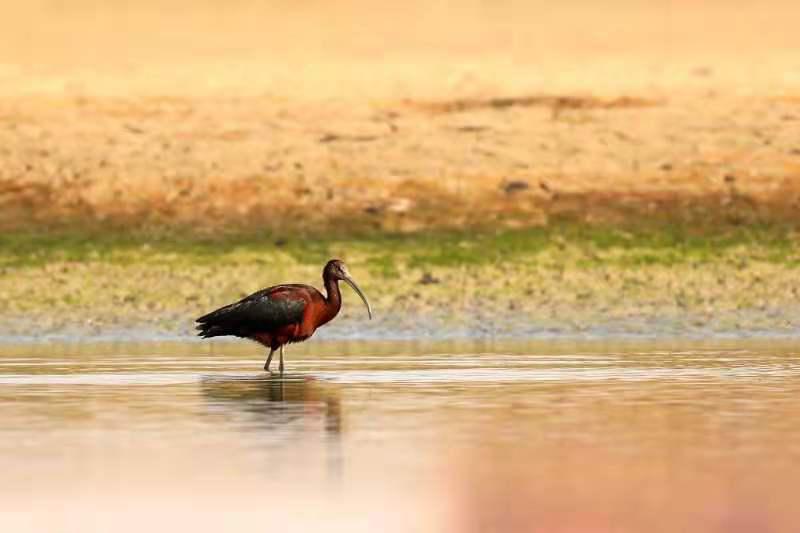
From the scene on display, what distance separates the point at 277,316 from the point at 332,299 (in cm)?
59

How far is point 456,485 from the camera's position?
11688 mm

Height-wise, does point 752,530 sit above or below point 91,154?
below

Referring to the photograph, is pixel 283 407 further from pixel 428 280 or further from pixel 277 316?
pixel 428 280

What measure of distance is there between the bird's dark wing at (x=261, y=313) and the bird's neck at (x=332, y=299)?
0.26m

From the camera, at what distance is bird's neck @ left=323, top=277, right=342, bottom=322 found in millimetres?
19906

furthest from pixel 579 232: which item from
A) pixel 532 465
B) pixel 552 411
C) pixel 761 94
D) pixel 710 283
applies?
pixel 532 465

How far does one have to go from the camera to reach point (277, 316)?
1959 centimetres

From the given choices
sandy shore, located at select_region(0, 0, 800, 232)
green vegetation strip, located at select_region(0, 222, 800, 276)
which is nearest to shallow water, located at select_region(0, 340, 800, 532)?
green vegetation strip, located at select_region(0, 222, 800, 276)

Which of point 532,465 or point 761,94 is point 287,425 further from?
point 761,94

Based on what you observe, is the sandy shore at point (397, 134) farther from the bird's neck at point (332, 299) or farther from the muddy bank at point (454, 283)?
the bird's neck at point (332, 299)

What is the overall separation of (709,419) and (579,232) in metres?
13.3

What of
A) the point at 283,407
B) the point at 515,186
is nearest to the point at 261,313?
the point at 283,407

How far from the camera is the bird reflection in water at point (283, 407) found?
541 inches

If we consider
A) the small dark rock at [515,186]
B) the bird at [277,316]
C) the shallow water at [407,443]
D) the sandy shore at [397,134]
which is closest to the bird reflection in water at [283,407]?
the shallow water at [407,443]
